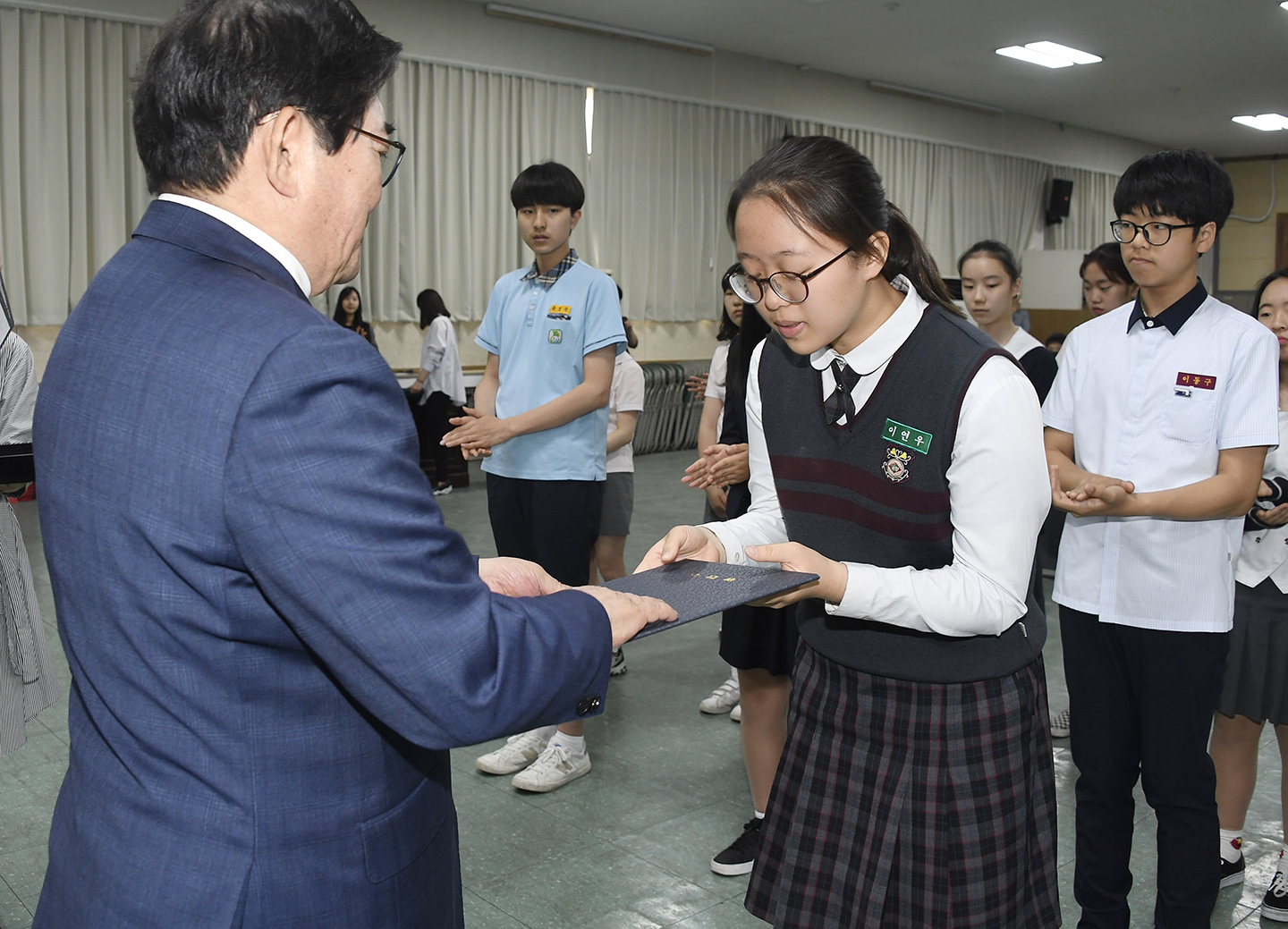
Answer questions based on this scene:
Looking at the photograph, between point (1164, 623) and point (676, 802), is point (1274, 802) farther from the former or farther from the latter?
point (676, 802)

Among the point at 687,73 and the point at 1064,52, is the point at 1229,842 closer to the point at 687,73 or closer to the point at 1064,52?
the point at 687,73

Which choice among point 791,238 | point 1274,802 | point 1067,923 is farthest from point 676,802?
point 791,238

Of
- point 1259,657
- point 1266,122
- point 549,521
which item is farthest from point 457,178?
point 1266,122

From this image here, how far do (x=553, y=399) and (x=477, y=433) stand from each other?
0.31 metres

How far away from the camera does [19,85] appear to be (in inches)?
276

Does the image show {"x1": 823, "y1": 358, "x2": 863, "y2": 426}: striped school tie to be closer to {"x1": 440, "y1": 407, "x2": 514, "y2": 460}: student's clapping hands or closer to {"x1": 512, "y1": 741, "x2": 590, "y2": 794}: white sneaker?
{"x1": 440, "y1": 407, "x2": 514, "y2": 460}: student's clapping hands

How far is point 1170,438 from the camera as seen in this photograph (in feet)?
6.69

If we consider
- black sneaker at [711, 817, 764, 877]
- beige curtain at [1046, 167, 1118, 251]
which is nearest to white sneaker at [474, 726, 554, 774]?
black sneaker at [711, 817, 764, 877]

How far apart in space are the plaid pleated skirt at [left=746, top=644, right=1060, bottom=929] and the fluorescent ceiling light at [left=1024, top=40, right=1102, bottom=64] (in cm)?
994

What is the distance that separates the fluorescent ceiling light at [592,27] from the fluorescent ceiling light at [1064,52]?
3066mm

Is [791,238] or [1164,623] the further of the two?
[1164,623]

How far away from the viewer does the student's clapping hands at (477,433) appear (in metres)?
2.78

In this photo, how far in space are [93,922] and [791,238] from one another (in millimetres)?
1098

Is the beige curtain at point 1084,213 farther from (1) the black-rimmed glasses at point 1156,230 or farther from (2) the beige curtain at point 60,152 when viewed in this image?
(1) the black-rimmed glasses at point 1156,230
